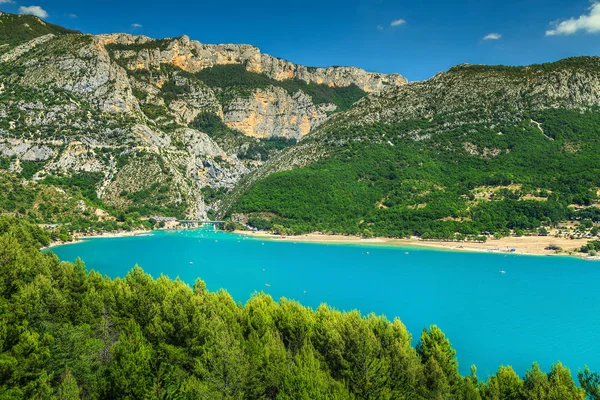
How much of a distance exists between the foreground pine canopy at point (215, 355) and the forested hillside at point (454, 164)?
3019 inches

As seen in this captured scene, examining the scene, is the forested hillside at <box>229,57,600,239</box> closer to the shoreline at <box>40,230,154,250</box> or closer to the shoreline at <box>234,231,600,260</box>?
the shoreline at <box>234,231,600,260</box>

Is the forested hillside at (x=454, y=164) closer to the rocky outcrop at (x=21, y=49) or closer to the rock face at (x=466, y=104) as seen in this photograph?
the rock face at (x=466, y=104)

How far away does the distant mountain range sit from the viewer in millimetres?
96375

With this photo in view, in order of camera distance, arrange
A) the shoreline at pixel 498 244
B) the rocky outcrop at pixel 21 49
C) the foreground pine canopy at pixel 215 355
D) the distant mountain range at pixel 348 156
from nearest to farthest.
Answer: the foreground pine canopy at pixel 215 355, the shoreline at pixel 498 244, the distant mountain range at pixel 348 156, the rocky outcrop at pixel 21 49

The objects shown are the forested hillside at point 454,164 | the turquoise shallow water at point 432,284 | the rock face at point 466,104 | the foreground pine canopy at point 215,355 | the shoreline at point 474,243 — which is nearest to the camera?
the foreground pine canopy at point 215,355

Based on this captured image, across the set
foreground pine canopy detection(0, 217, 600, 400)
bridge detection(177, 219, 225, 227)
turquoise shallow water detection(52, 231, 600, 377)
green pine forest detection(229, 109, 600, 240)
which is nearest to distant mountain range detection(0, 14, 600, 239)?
green pine forest detection(229, 109, 600, 240)

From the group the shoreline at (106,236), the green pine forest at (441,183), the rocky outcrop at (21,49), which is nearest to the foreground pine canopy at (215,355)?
the shoreline at (106,236)

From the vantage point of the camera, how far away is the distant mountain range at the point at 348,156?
316ft

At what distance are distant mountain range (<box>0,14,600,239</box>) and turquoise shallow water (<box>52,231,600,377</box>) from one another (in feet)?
65.1

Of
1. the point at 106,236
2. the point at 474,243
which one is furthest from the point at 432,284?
the point at 106,236

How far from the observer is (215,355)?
17031 millimetres

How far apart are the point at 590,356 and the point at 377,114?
112m

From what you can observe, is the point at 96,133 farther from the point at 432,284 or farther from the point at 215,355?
the point at 215,355

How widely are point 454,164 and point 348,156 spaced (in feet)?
97.4
